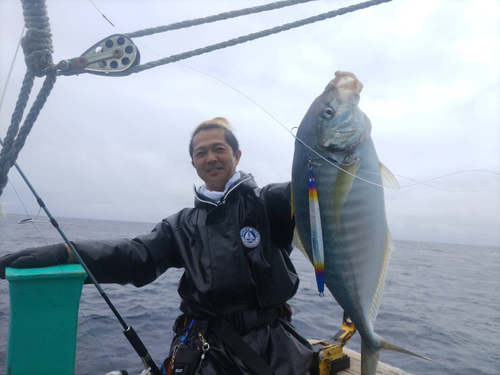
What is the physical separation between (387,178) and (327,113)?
551mm

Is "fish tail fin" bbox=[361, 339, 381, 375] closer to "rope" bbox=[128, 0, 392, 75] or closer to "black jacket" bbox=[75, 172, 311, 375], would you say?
"black jacket" bbox=[75, 172, 311, 375]

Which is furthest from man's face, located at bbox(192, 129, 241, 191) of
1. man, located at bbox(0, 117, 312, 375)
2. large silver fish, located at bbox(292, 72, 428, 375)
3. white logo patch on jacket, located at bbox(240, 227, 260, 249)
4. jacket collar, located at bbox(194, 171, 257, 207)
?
large silver fish, located at bbox(292, 72, 428, 375)

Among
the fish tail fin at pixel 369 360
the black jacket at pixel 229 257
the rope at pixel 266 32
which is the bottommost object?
the fish tail fin at pixel 369 360

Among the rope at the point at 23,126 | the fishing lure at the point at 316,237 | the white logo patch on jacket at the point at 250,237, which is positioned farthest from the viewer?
the white logo patch on jacket at the point at 250,237

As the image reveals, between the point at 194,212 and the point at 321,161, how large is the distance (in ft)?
4.75

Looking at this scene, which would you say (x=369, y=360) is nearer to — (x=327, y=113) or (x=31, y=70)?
(x=327, y=113)

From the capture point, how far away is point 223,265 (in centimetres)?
256

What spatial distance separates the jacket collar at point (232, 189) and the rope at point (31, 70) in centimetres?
137

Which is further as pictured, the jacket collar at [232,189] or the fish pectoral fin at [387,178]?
the jacket collar at [232,189]

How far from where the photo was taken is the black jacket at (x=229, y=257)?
2.53m

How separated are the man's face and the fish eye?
117 cm

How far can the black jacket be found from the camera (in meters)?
2.53

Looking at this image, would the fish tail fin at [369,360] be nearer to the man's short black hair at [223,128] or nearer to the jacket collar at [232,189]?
the jacket collar at [232,189]

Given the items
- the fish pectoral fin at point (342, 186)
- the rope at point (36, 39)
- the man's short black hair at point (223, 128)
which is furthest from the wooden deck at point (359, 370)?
the rope at point (36, 39)
